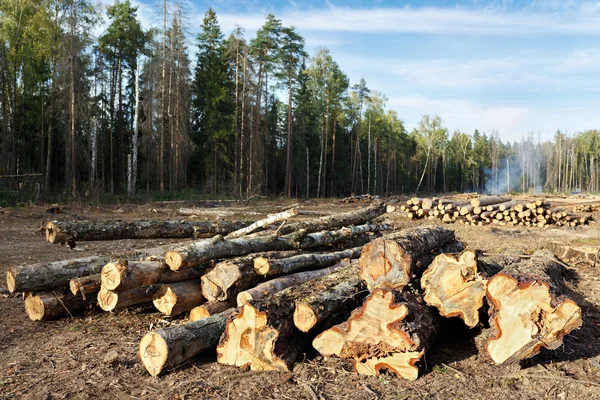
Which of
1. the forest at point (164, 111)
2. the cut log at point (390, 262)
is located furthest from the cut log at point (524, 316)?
the forest at point (164, 111)

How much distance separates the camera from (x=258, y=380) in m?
3.64

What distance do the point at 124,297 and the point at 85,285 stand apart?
→ 0.56 m

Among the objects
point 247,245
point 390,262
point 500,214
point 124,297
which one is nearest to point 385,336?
point 390,262

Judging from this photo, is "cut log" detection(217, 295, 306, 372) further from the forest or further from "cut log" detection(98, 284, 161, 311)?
the forest

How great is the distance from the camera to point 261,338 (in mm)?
3842

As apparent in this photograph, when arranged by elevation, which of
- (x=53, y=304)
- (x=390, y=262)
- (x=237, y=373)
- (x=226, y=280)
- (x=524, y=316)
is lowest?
(x=237, y=373)

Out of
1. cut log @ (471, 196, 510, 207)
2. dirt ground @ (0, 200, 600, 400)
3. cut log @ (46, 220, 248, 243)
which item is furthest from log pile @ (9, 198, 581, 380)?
cut log @ (471, 196, 510, 207)

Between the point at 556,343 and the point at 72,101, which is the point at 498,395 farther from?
the point at 72,101

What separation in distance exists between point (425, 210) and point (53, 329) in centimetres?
1389

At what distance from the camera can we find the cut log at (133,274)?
488 cm

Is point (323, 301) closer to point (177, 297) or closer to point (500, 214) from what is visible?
point (177, 297)

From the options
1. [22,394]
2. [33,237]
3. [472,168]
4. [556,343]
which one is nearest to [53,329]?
[22,394]

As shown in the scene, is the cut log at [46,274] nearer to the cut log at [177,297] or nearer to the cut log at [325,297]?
the cut log at [177,297]

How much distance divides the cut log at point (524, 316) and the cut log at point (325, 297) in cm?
137
